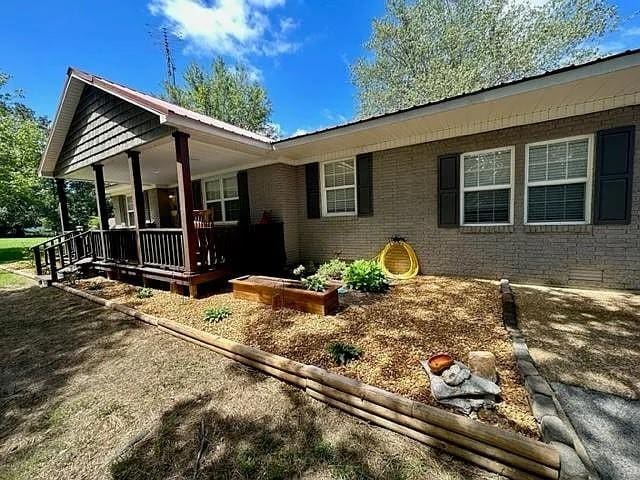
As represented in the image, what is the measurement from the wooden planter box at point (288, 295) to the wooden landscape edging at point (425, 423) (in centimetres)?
125

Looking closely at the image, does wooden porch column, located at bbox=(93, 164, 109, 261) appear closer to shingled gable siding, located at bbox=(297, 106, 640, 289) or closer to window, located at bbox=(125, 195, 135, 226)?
shingled gable siding, located at bbox=(297, 106, 640, 289)

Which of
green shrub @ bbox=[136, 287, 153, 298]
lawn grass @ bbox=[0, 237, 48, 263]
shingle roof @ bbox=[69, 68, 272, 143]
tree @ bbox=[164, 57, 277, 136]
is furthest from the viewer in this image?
tree @ bbox=[164, 57, 277, 136]

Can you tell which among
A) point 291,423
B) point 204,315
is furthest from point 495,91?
point 204,315

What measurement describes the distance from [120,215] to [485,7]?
20051 mm

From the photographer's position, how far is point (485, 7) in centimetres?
1285

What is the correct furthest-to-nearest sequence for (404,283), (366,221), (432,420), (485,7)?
(485,7)
(366,221)
(404,283)
(432,420)

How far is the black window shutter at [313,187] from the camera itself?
719 cm

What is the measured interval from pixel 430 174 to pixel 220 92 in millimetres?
17900

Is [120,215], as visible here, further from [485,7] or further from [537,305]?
[485,7]

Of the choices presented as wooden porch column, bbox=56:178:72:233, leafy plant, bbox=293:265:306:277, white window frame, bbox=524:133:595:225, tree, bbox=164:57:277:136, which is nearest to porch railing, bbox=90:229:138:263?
wooden porch column, bbox=56:178:72:233

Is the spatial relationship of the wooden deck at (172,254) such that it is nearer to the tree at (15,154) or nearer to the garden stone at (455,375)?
the garden stone at (455,375)

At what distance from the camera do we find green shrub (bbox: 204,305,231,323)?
12.5 feet

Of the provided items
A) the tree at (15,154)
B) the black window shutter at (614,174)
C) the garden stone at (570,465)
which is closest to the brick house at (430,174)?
the black window shutter at (614,174)

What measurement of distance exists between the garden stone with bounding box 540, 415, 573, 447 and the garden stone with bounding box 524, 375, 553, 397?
332 millimetres
